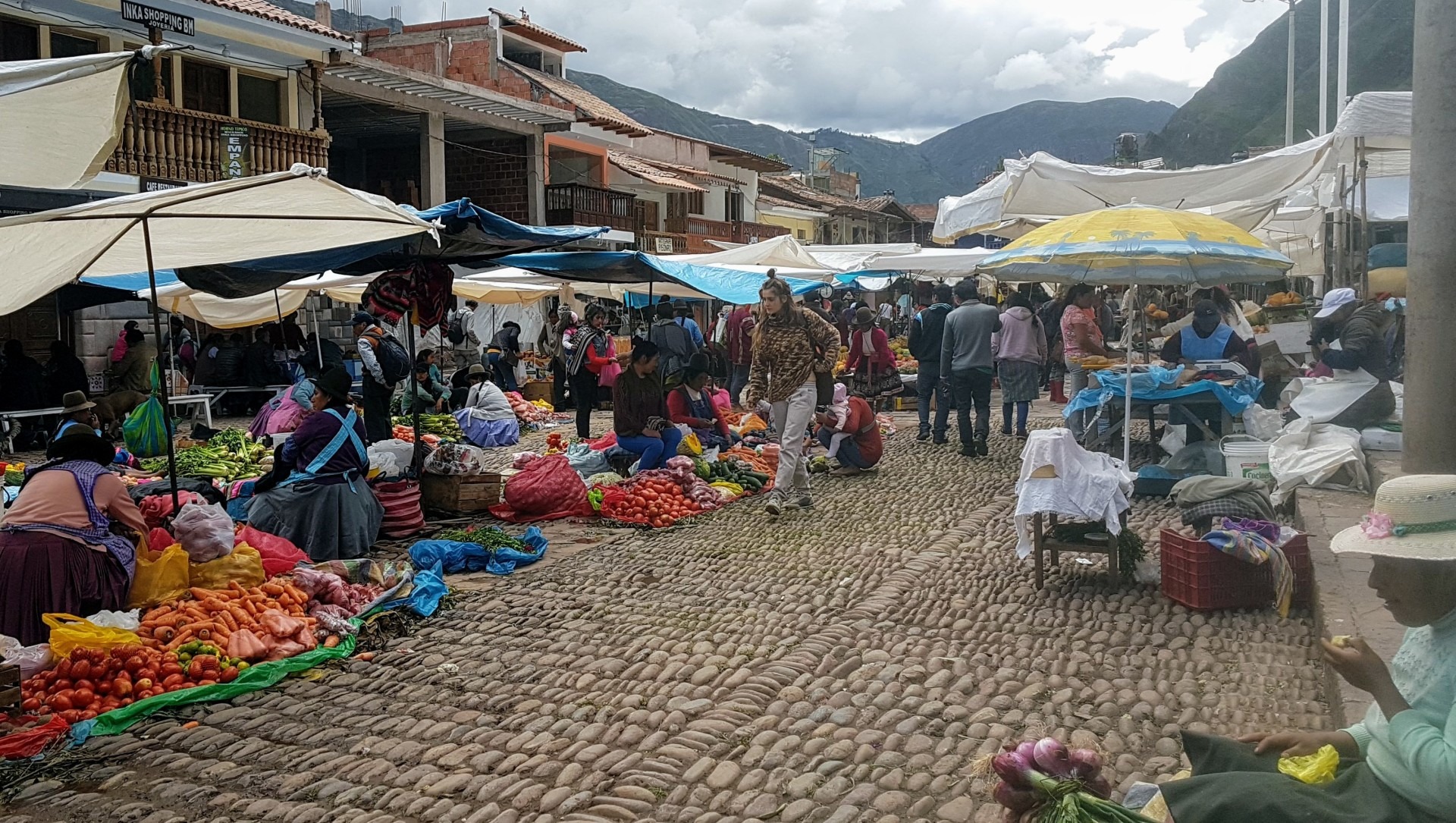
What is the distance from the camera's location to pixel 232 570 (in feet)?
18.6

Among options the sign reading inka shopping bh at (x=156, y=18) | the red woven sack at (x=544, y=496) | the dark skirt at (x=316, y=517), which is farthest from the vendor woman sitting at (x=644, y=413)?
the sign reading inka shopping bh at (x=156, y=18)

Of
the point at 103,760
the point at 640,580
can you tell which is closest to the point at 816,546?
the point at 640,580

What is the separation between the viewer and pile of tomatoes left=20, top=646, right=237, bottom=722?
444cm

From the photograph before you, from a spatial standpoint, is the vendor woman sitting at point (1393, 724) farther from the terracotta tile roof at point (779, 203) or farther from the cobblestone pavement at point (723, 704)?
the terracotta tile roof at point (779, 203)

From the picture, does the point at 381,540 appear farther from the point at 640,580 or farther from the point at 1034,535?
the point at 1034,535

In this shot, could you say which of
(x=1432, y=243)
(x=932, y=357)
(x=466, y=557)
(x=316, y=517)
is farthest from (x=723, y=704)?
(x=932, y=357)

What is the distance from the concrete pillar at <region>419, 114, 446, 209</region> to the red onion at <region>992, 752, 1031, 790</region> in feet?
71.2

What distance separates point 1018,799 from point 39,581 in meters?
4.54

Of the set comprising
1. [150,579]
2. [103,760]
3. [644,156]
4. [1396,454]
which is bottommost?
[103,760]

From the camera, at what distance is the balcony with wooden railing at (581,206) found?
27047 millimetres

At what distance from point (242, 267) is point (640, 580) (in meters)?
4.35

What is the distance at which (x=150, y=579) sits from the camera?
536 cm

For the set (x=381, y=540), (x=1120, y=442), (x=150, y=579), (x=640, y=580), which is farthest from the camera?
(x=1120, y=442)

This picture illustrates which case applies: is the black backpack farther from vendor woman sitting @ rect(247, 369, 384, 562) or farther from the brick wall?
the brick wall
